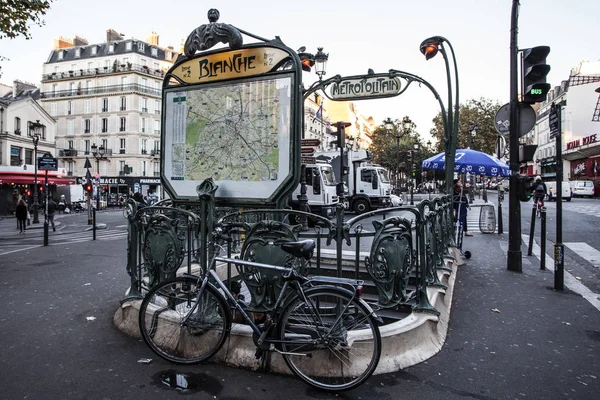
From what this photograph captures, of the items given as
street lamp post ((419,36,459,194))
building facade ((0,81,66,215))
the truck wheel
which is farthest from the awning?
street lamp post ((419,36,459,194))

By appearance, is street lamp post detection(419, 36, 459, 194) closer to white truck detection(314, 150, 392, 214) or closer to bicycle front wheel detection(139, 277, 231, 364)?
bicycle front wheel detection(139, 277, 231, 364)

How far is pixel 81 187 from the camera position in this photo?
42.5 metres

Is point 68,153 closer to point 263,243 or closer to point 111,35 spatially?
point 111,35

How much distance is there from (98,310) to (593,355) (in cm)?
591

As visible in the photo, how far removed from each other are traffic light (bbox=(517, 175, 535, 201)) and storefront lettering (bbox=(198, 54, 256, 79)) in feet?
19.2

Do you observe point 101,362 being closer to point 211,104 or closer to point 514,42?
point 211,104

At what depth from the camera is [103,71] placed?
5781 cm

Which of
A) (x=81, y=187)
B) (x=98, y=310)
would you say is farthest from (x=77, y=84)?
(x=98, y=310)

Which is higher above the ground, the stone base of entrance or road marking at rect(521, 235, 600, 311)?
the stone base of entrance

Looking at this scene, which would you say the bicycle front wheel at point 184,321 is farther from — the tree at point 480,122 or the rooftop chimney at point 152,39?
the rooftop chimney at point 152,39

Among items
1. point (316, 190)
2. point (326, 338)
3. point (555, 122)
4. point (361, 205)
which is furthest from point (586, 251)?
point (361, 205)

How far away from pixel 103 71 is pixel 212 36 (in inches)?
2429

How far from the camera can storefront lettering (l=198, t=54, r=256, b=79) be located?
4.77 m

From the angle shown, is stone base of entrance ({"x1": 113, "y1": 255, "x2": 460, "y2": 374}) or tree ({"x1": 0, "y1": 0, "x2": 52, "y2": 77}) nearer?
stone base of entrance ({"x1": 113, "y1": 255, "x2": 460, "y2": 374})
